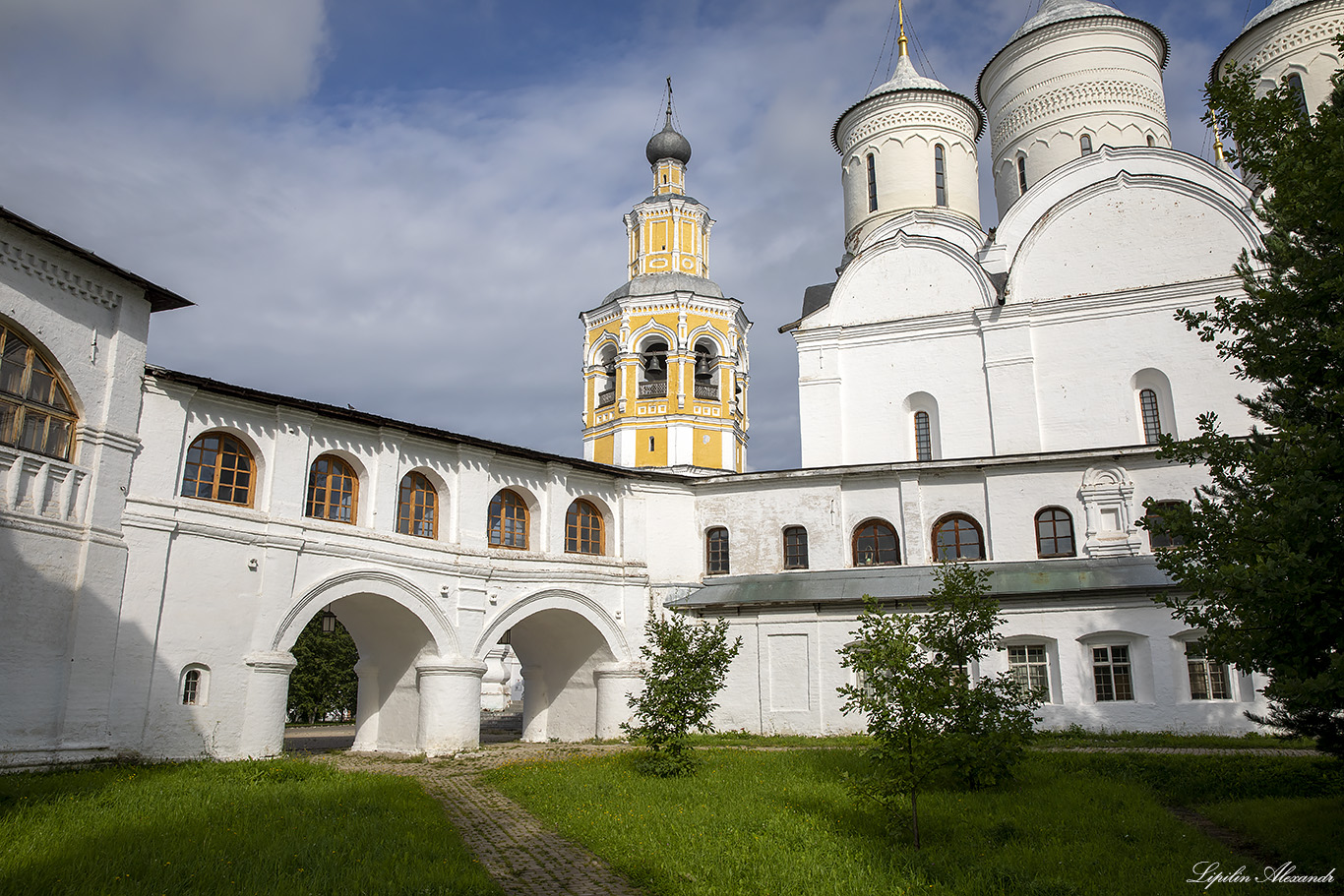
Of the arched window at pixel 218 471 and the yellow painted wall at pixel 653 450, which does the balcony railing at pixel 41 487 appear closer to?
the arched window at pixel 218 471

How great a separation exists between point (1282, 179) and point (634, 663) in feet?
47.5

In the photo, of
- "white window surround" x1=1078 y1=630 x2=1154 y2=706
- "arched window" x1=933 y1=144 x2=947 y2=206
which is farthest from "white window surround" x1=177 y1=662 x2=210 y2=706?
"arched window" x1=933 y1=144 x2=947 y2=206

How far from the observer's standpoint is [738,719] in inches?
784

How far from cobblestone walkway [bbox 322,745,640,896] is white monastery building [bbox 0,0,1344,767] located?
5.14 feet

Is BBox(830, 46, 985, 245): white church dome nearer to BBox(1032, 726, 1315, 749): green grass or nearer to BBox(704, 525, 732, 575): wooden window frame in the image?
BBox(704, 525, 732, 575): wooden window frame

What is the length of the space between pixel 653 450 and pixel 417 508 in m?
10.7

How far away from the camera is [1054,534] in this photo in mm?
19938

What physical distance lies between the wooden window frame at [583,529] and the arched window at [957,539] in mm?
6957

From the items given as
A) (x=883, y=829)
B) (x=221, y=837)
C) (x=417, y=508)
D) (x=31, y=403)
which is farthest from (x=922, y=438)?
(x=221, y=837)

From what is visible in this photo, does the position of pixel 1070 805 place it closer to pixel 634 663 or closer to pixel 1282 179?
pixel 1282 179

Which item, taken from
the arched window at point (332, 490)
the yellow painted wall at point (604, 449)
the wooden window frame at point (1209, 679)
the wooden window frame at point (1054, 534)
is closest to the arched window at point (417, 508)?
the arched window at point (332, 490)

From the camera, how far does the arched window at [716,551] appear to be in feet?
72.3

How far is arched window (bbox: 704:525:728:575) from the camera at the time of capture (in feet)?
72.3

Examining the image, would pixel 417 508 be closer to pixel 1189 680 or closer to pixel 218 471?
pixel 218 471
